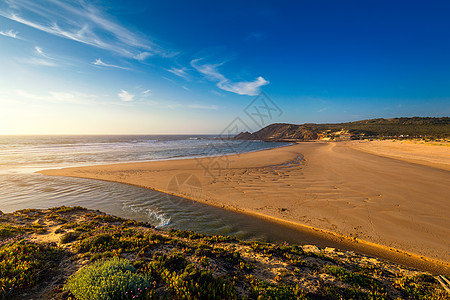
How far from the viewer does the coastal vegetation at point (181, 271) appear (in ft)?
13.2

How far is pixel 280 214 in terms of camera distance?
34.2 ft

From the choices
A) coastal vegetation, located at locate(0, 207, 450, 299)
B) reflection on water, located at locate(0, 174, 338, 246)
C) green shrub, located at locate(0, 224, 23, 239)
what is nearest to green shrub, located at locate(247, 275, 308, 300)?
coastal vegetation, located at locate(0, 207, 450, 299)

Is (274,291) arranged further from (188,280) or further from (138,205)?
(138,205)

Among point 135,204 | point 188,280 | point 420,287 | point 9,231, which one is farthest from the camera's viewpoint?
point 135,204

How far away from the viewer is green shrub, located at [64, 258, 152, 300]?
3658 mm

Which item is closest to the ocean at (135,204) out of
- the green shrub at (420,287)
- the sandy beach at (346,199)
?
the sandy beach at (346,199)

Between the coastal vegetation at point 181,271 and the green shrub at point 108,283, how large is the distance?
0.02m

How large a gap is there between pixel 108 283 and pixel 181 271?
5.74ft

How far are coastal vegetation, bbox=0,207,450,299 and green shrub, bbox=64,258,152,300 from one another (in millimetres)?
20

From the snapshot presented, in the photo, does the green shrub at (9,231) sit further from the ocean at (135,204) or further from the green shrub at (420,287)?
the green shrub at (420,287)

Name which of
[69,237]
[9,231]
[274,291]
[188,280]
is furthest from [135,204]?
[274,291]

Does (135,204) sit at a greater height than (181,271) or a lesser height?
lesser

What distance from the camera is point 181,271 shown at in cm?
473

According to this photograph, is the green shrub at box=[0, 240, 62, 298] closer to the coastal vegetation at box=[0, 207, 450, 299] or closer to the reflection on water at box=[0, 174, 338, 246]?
the coastal vegetation at box=[0, 207, 450, 299]
